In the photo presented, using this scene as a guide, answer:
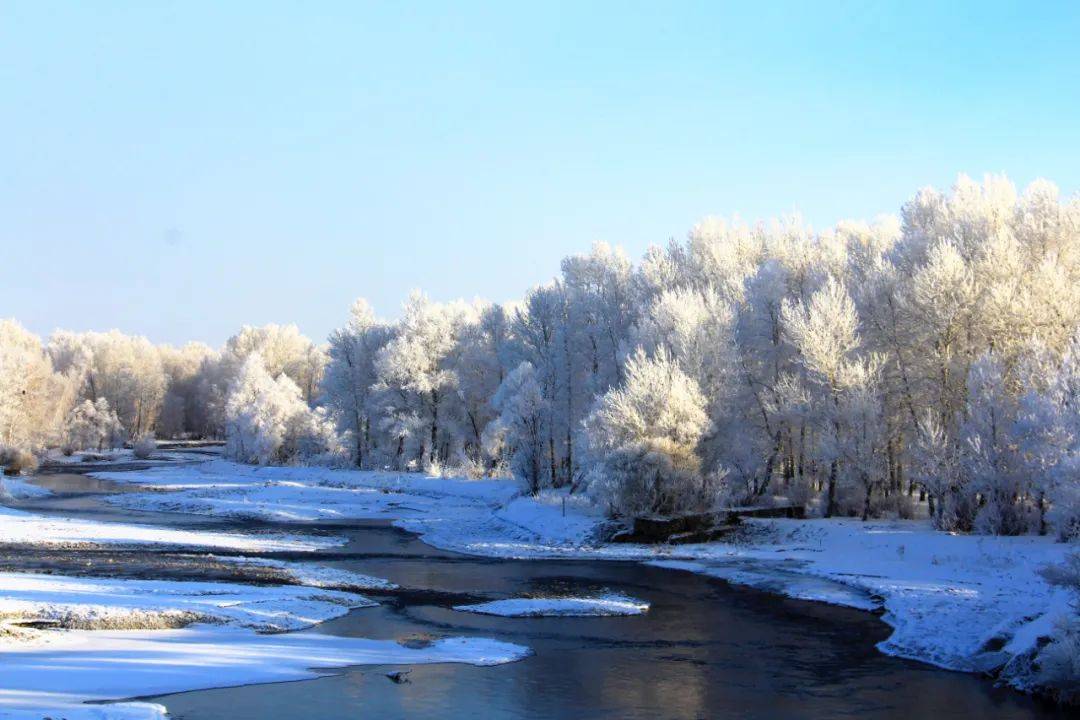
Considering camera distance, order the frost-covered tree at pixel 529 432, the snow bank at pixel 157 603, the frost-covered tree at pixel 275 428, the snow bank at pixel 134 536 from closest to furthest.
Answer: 1. the snow bank at pixel 157 603
2. the snow bank at pixel 134 536
3. the frost-covered tree at pixel 529 432
4. the frost-covered tree at pixel 275 428

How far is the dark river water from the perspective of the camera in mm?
17047

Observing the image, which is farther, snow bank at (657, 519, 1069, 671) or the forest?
the forest

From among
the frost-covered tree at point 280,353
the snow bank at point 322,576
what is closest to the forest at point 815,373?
the snow bank at point 322,576

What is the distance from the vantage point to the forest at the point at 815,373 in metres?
37.6

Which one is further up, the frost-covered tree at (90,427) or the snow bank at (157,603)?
the frost-covered tree at (90,427)

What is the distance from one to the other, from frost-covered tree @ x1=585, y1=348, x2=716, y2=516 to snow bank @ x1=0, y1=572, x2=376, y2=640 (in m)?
17.4

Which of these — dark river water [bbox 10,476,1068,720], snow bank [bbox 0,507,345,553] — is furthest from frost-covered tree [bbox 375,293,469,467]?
dark river water [bbox 10,476,1068,720]

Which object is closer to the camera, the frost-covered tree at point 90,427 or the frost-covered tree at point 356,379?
the frost-covered tree at point 356,379

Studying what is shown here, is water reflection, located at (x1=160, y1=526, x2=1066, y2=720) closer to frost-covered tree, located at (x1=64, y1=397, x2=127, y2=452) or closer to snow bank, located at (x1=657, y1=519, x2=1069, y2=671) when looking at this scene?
snow bank, located at (x1=657, y1=519, x2=1069, y2=671)


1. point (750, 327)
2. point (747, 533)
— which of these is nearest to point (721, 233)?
point (750, 327)

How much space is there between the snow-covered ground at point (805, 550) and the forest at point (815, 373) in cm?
243

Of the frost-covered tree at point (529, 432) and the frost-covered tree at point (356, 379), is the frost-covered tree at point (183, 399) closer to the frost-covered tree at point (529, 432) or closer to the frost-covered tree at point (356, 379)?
the frost-covered tree at point (356, 379)

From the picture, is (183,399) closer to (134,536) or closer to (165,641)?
(134,536)

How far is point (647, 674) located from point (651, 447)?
22.5 m
